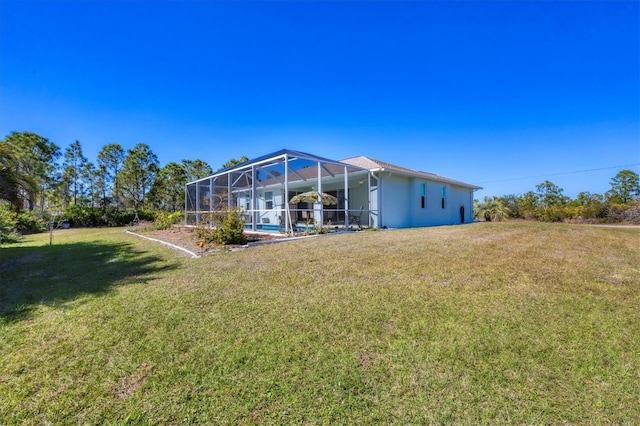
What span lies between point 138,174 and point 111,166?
265cm

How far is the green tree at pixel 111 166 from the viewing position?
26.0 meters

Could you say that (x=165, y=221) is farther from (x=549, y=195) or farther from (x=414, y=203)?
(x=549, y=195)

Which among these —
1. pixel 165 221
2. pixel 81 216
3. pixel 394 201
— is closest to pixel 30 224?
pixel 81 216

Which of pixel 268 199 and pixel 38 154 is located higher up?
pixel 38 154

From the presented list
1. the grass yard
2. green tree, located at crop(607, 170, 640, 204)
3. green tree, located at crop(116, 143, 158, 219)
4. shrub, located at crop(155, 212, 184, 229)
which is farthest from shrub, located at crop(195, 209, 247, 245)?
green tree, located at crop(607, 170, 640, 204)

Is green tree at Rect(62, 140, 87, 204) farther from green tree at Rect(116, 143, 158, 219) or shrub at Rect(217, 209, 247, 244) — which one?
shrub at Rect(217, 209, 247, 244)

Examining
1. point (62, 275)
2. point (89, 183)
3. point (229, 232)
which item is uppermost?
point (89, 183)

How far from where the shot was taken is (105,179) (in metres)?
26.3

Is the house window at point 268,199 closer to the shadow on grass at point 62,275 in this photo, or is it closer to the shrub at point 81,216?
the shadow on grass at point 62,275

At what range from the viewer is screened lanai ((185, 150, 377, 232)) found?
12.0 m

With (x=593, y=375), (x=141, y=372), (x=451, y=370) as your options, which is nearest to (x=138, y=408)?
(x=141, y=372)

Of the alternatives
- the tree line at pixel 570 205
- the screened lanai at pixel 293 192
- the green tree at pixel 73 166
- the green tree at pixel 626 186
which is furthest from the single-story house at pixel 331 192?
the green tree at pixel 626 186

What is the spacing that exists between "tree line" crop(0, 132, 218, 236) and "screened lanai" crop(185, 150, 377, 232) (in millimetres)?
12272

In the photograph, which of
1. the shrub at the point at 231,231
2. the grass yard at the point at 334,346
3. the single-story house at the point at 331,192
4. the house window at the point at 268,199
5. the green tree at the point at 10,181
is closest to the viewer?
the grass yard at the point at 334,346
